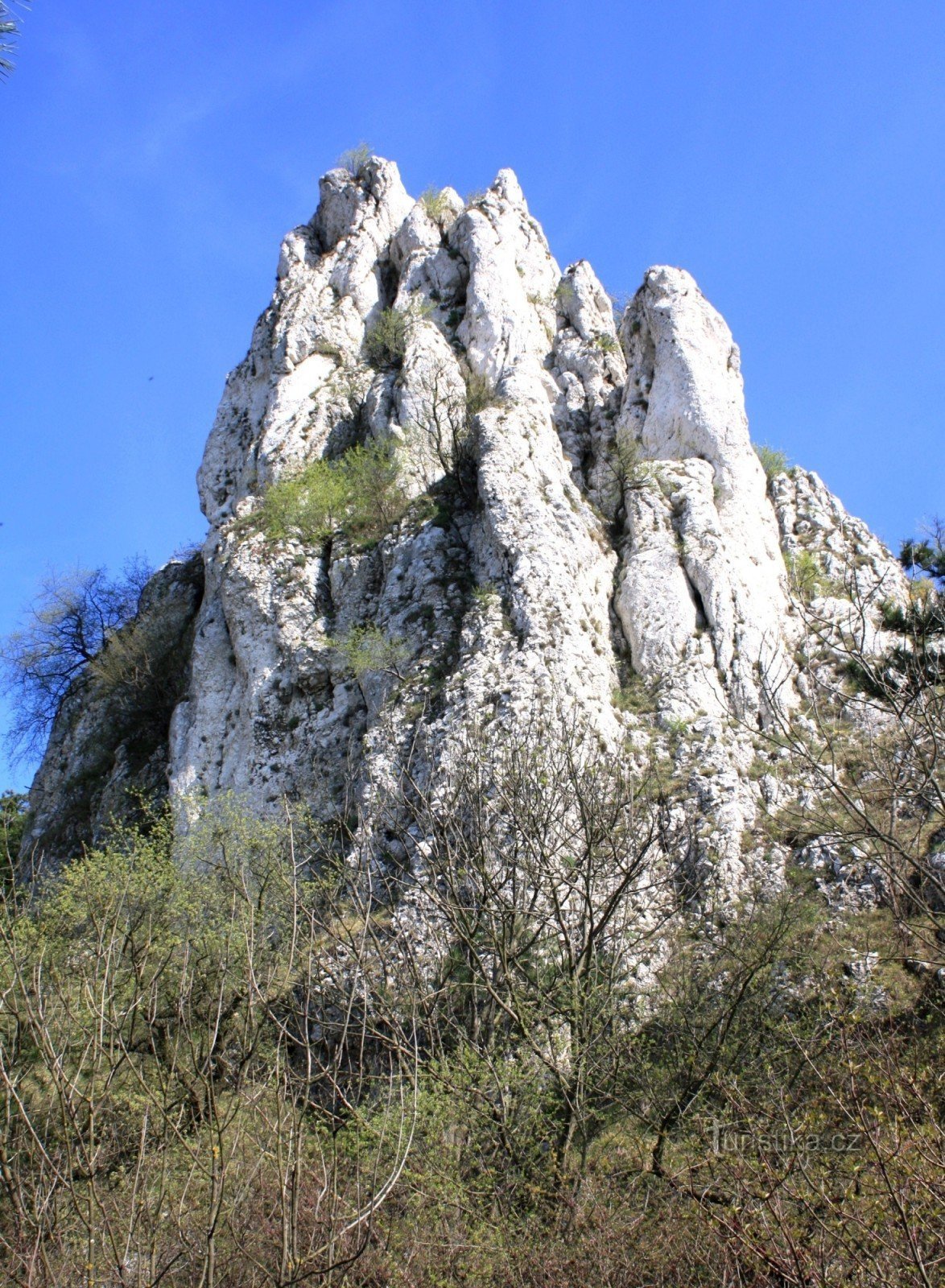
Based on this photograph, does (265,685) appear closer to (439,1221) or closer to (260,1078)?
(260,1078)

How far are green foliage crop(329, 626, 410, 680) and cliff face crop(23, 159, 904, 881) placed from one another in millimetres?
78

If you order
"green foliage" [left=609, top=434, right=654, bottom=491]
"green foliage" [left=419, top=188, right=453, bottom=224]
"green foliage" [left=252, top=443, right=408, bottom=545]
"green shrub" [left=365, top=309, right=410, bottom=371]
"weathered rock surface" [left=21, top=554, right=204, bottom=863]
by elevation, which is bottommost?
"weathered rock surface" [left=21, top=554, right=204, bottom=863]

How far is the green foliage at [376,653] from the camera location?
17.8 metres

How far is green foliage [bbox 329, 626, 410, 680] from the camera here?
17750 millimetres

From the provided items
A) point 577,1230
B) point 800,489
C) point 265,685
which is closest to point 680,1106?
point 577,1230

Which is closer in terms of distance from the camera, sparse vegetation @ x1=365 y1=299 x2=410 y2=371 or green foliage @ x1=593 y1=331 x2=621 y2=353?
green foliage @ x1=593 y1=331 x2=621 y2=353

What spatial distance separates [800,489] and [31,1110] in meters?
22.2

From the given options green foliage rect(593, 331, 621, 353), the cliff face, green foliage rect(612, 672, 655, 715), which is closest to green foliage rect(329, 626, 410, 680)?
the cliff face

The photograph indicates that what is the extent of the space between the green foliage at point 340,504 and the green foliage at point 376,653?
13.1 ft

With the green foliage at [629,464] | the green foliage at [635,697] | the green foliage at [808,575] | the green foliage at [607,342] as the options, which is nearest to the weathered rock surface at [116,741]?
the green foliage at [635,697]

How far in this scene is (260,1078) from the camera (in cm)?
1198

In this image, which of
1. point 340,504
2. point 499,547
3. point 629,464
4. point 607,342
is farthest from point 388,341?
point 499,547

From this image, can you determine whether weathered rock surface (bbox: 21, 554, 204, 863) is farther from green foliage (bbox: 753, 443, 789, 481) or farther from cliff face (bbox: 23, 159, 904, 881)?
green foliage (bbox: 753, 443, 789, 481)

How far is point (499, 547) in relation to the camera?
18.4 metres
